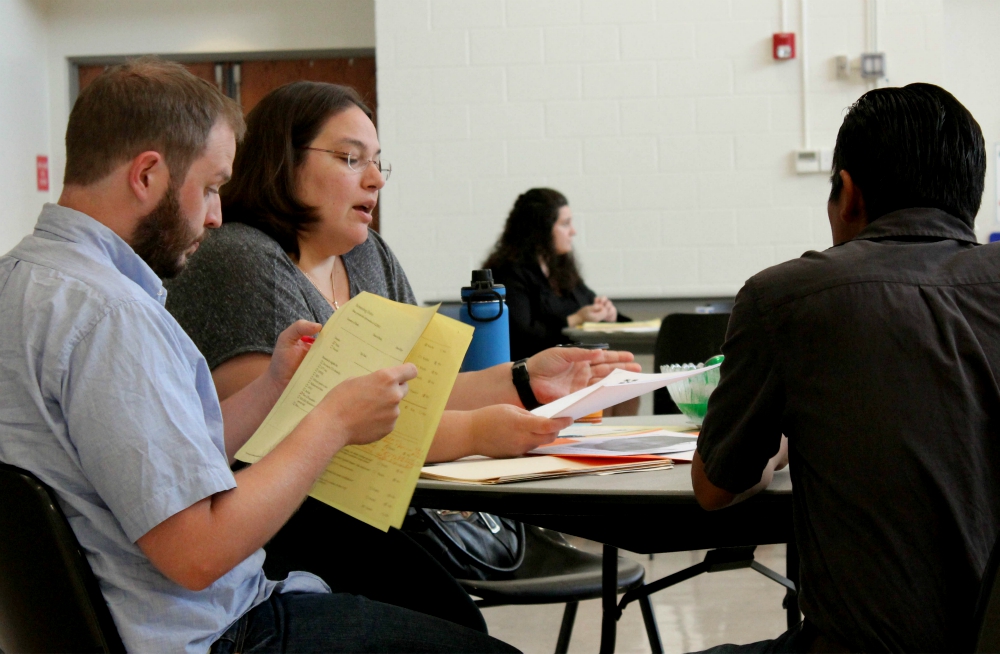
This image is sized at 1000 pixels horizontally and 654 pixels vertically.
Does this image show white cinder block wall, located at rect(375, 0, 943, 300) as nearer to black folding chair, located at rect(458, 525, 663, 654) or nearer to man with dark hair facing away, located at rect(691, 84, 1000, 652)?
black folding chair, located at rect(458, 525, 663, 654)

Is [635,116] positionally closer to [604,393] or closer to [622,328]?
[622,328]

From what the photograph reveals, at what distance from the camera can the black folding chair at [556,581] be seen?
1687mm

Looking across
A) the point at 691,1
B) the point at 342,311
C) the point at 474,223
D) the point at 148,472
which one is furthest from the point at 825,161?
the point at 148,472

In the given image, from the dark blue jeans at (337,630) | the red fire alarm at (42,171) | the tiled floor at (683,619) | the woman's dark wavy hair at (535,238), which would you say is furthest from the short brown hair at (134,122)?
the red fire alarm at (42,171)

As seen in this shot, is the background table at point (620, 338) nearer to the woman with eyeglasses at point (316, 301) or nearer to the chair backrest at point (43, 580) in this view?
the woman with eyeglasses at point (316, 301)

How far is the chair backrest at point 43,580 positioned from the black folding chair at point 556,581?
0.84 meters

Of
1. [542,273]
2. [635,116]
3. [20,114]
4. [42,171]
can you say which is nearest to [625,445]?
[542,273]

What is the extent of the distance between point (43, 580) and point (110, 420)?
0.52ft

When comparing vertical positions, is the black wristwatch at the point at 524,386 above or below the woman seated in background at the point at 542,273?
below

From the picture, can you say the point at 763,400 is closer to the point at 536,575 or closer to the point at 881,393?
the point at 881,393

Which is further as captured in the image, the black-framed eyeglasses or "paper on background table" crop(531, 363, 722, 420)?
the black-framed eyeglasses

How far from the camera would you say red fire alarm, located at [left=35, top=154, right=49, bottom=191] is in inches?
213

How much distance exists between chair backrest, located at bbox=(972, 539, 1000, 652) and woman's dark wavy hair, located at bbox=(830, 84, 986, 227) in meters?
0.36

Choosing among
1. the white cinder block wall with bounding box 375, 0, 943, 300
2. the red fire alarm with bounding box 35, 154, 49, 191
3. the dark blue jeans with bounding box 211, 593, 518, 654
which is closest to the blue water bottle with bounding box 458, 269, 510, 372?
the dark blue jeans with bounding box 211, 593, 518, 654
